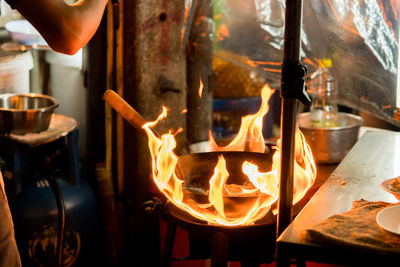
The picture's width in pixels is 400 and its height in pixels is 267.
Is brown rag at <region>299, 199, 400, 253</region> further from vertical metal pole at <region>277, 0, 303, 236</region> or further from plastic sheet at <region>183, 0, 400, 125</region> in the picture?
plastic sheet at <region>183, 0, 400, 125</region>

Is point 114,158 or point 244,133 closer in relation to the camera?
point 244,133

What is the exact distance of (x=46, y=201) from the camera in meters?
4.06

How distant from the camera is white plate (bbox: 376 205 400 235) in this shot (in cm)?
153

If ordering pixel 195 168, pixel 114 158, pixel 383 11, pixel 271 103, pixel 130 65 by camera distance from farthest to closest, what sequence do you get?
pixel 271 103, pixel 114 158, pixel 130 65, pixel 383 11, pixel 195 168

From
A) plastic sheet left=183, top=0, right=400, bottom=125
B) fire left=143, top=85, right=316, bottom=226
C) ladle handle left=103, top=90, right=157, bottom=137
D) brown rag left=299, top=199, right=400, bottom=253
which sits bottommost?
fire left=143, top=85, right=316, bottom=226

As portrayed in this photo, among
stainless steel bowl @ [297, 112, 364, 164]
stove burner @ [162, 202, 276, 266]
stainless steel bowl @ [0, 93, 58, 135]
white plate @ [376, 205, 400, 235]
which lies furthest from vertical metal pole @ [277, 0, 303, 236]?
stainless steel bowl @ [0, 93, 58, 135]

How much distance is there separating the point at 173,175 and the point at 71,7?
1.00 meters

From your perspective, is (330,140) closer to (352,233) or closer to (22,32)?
(352,233)

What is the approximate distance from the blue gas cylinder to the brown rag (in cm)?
271

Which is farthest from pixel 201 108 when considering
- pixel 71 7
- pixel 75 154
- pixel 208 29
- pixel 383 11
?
pixel 71 7

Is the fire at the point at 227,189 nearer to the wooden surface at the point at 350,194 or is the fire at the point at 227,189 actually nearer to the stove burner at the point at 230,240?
the stove burner at the point at 230,240

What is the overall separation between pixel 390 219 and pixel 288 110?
1.72 ft

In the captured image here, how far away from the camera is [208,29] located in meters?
4.48

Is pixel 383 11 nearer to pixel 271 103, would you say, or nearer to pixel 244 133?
pixel 244 133
